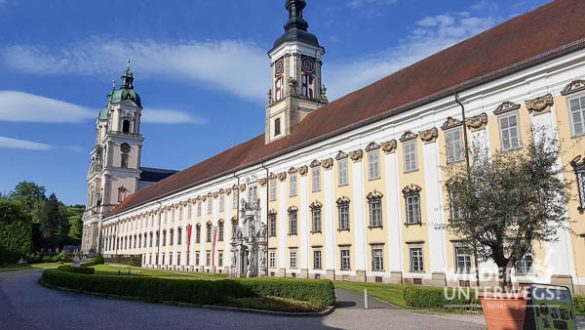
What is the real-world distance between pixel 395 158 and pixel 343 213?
579 cm

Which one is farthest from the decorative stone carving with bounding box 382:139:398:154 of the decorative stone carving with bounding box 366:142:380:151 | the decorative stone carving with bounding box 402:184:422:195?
the decorative stone carving with bounding box 402:184:422:195

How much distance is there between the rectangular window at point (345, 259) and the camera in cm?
3111

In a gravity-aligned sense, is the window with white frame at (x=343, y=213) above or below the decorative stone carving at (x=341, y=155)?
below

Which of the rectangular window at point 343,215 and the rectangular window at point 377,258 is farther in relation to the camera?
the rectangular window at point 343,215

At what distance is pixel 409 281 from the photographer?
87.5ft

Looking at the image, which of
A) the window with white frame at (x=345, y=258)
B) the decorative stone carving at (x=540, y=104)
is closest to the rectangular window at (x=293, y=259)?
the window with white frame at (x=345, y=258)

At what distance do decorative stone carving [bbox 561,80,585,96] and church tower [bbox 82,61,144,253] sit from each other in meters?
85.4

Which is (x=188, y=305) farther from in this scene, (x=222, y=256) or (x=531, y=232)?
(x=222, y=256)

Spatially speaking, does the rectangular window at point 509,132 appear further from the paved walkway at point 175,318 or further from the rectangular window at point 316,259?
the rectangular window at point 316,259

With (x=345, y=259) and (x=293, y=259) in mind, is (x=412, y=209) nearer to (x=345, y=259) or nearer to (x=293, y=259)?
(x=345, y=259)

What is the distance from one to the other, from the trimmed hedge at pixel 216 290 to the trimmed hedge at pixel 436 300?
3182 millimetres

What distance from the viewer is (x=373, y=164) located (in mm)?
30297

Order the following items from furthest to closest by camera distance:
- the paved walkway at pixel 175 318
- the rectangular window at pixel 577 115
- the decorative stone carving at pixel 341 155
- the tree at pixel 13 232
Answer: the tree at pixel 13 232 < the decorative stone carving at pixel 341 155 < the rectangular window at pixel 577 115 < the paved walkway at pixel 175 318

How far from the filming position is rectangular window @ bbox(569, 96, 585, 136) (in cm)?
2014
